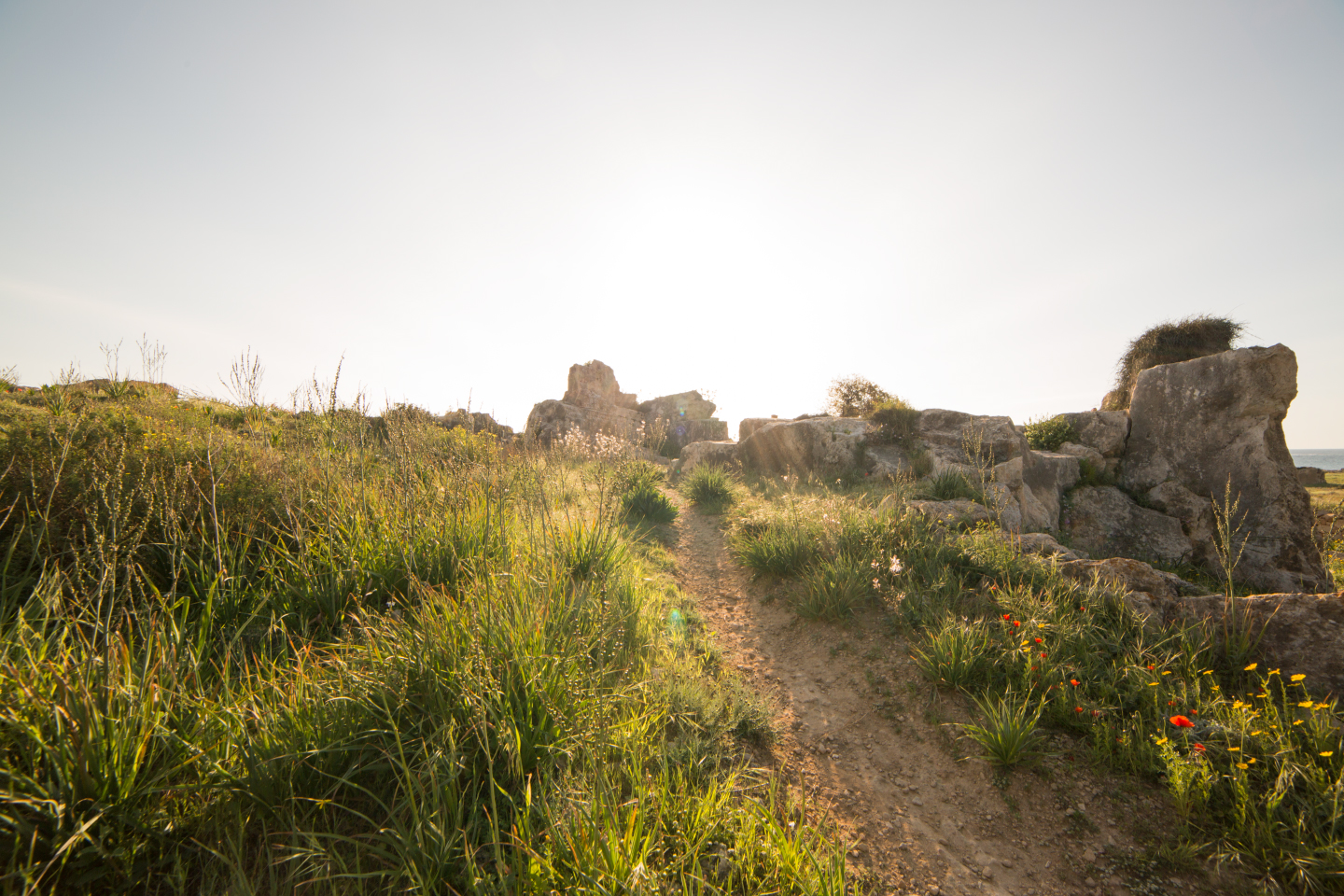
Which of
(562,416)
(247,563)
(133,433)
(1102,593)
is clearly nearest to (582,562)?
(247,563)

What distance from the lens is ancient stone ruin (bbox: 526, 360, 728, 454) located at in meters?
19.3

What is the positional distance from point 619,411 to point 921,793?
63.2ft

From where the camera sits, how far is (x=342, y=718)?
245 centimetres

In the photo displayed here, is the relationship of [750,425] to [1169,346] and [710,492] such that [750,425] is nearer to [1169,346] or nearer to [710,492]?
[710,492]

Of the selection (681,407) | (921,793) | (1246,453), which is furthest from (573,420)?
(1246,453)

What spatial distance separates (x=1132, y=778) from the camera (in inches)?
123

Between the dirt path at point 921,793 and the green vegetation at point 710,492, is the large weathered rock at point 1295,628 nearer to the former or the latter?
the dirt path at point 921,793

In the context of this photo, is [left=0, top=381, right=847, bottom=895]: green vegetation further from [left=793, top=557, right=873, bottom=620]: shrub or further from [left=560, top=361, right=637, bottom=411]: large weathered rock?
[left=560, top=361, right=637, bottom=411]: large weathered rock

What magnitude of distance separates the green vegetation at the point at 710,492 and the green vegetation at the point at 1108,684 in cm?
382


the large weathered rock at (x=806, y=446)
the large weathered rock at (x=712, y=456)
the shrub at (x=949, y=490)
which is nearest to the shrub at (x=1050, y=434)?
the large weathered rock at (x=806, y=446)

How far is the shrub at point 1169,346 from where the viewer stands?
43.6 feet

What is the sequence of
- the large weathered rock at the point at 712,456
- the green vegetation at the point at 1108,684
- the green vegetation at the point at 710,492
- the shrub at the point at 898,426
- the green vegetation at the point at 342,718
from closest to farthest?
the green vegetation at the point at 342,718 → the green vegetation at the point at 1108,684 → the green vegetation at the point at 710,492 → the shrub at the point at 898,426 → the large weathered rock at the point at 712,456

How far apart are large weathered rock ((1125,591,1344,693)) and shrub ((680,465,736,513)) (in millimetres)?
7016

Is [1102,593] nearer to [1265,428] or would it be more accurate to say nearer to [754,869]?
[754,869]
